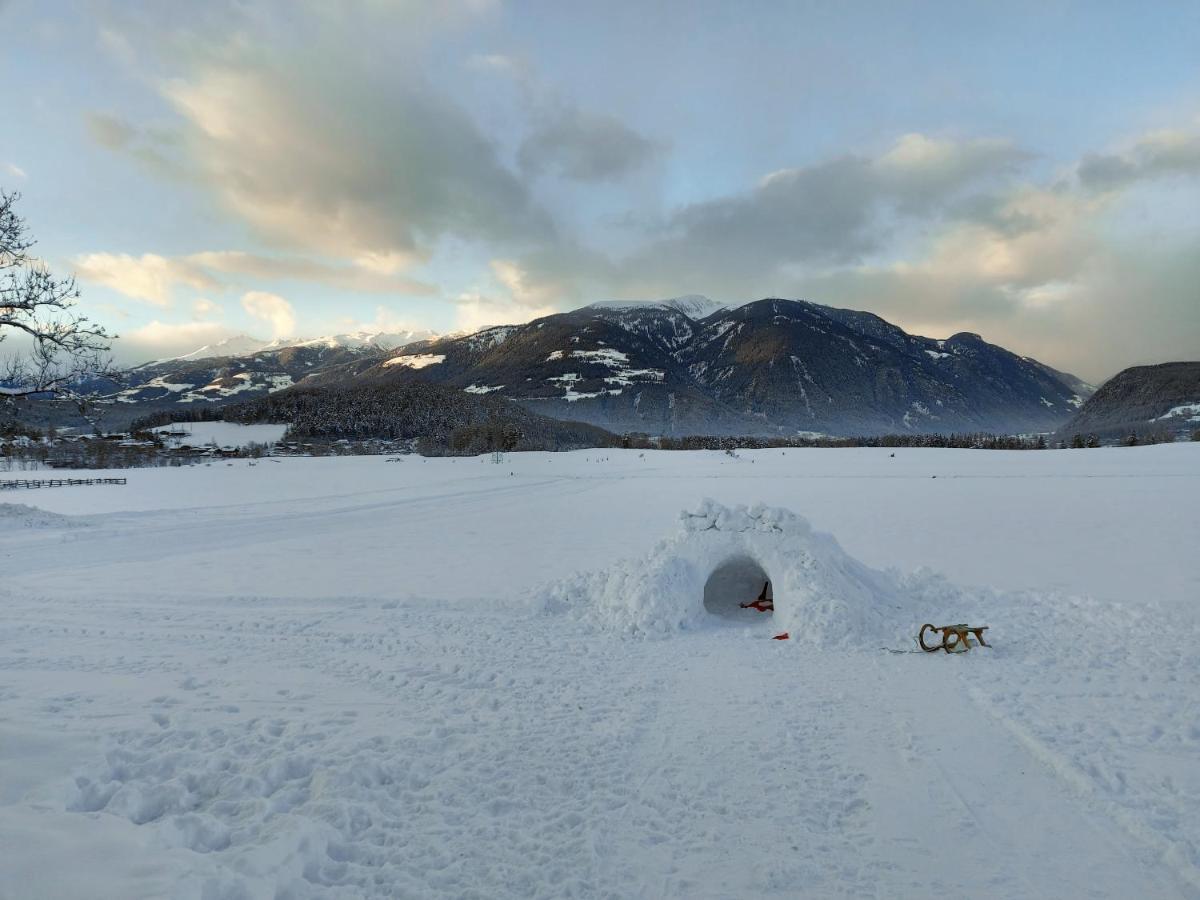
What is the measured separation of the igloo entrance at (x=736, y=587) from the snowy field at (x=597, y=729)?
1.11 metres

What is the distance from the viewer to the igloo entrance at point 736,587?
11302 mm

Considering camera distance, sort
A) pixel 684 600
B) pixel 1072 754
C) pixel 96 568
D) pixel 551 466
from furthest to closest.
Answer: pixel 551 466
pixel 96 568
pixel 684 600
pixel 1072 754

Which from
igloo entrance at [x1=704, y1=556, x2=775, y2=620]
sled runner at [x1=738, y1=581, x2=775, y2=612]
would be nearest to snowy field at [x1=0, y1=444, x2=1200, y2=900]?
sled runner at [x1=738, y1=581, x2=775, y2=612]

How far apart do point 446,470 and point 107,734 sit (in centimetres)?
5454

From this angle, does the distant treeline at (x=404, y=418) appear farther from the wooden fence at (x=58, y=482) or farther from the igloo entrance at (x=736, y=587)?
the igloo entrance at (x=736, y=587)

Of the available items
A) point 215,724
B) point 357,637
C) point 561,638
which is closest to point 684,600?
point 561,638

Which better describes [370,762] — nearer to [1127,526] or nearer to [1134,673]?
[1134,673]

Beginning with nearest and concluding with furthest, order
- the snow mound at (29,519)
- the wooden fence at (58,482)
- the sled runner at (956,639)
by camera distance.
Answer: the sled runner at (956,639)
the snow mound at (29,519)
the wooden fence at (58,482)

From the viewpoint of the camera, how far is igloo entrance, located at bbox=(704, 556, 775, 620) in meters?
11.3

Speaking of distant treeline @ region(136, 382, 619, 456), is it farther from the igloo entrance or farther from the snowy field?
the snowy field

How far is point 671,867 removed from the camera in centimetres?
407

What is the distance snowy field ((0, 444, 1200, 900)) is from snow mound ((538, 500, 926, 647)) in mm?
59

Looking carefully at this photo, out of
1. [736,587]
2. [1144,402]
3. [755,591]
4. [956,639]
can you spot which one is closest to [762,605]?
[755,591]

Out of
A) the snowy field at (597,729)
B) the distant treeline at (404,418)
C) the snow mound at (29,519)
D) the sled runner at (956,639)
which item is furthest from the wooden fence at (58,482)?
the distant treeline at (404,418)
